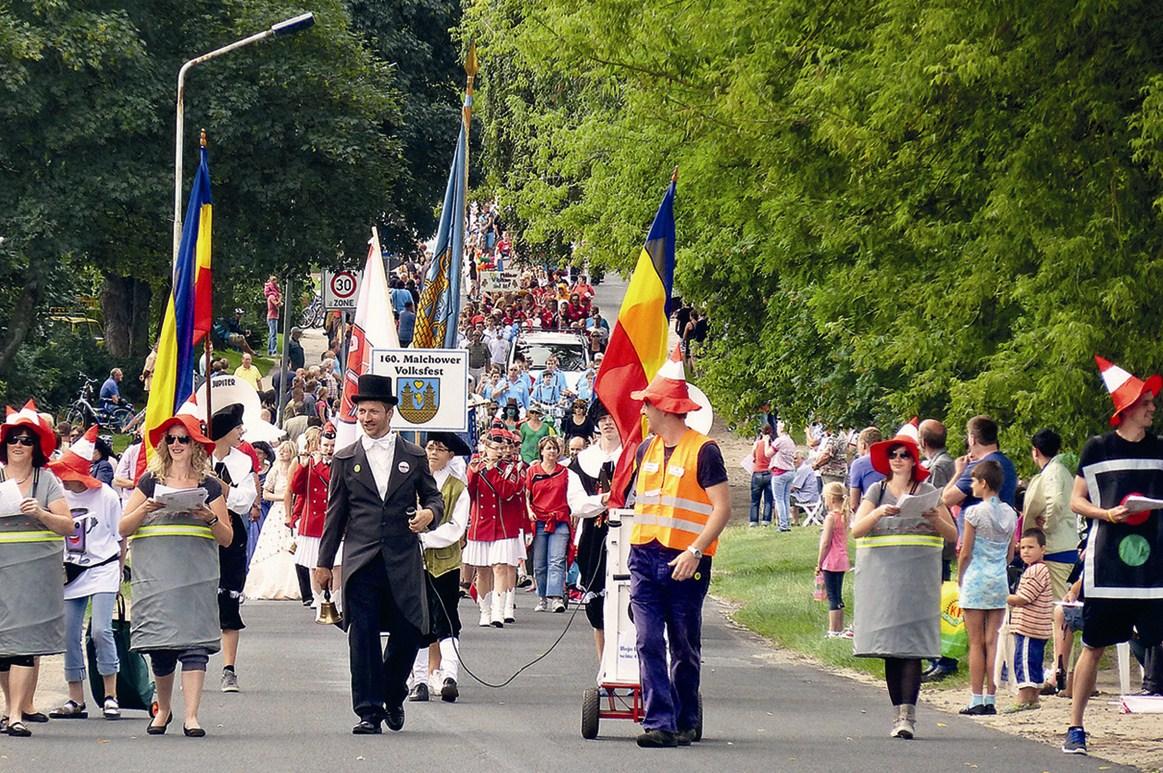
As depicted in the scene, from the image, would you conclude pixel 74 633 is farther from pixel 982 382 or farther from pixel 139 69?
pixel 139 69

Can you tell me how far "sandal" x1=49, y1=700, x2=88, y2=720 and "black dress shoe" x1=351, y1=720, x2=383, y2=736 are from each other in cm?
209

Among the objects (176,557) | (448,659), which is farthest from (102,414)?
(176,557)

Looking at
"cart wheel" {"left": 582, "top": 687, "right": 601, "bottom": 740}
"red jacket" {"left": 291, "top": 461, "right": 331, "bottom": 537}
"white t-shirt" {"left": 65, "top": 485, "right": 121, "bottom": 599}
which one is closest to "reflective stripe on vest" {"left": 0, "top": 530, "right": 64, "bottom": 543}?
"white t-shirt" {"left": 65, "top": 485, "right": 121, "bottom": 599}

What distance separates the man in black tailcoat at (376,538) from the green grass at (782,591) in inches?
209

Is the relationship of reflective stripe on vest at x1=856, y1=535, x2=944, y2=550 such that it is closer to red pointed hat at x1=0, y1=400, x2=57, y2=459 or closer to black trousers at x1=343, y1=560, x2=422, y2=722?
black trousers at x1=343, y1=560, x2=422, y2=722

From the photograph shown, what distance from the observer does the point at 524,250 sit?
53.7 meters

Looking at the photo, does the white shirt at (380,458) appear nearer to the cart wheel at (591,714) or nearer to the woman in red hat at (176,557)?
the woman in red hat at (176,557)

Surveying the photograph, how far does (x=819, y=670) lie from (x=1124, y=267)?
4.54 metres

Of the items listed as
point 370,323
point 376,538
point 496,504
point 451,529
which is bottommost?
point 376,538

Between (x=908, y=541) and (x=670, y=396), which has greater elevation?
(x=670, y=396)

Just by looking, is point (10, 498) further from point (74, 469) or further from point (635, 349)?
point (635, 349)

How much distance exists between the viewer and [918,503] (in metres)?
12.3

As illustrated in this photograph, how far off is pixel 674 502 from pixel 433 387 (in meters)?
10.6

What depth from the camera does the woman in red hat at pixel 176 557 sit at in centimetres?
1190
